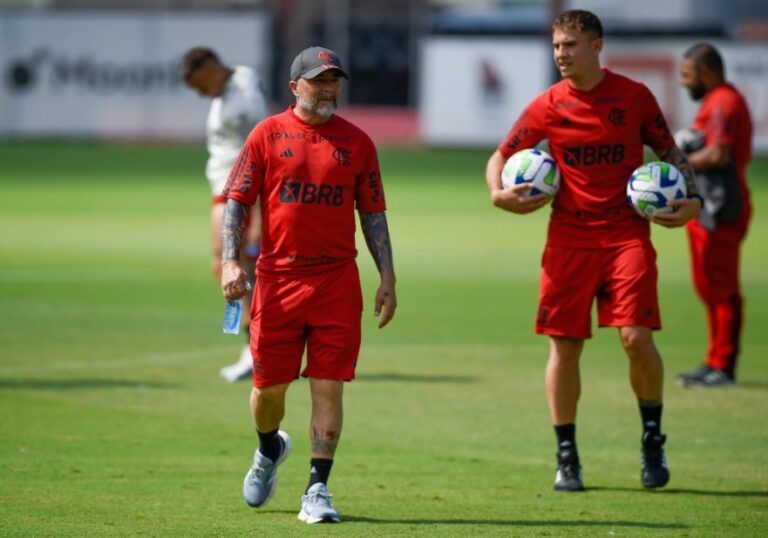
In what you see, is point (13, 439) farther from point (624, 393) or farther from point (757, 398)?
point (757, 398)

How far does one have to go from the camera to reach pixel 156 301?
54.0 feet

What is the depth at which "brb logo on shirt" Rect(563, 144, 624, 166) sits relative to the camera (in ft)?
28.6

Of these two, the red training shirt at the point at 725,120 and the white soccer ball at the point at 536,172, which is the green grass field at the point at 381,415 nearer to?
Result: the white soccer ball at the point at 536,172

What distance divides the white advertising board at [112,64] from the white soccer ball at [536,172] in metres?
38.1

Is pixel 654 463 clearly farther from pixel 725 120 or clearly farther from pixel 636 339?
pixel 725 120

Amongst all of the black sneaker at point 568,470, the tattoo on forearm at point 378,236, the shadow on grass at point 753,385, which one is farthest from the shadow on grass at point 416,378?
the tattoo on forearm at point 378,236

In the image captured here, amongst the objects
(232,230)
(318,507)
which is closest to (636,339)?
(318,507)

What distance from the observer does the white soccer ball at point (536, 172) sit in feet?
28.3

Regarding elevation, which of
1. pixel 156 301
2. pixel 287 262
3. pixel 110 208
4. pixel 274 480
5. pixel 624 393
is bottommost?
pixel 110 208

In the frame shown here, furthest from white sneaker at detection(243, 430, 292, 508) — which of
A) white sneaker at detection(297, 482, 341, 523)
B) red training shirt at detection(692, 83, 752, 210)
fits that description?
red training shirt at detection(692, 83, 752, 210)

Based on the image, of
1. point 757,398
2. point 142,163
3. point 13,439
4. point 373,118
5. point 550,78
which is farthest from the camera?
point 373,118

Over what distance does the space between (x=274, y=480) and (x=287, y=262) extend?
3.66 ft

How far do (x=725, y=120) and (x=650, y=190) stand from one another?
12.5ft

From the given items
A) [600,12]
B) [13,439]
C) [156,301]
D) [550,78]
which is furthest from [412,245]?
[600,12]
